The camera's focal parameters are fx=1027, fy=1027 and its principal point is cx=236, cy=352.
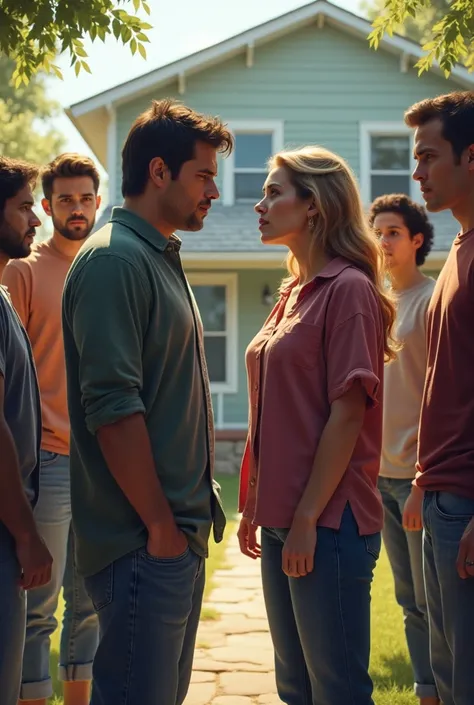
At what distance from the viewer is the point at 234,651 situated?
235 inches

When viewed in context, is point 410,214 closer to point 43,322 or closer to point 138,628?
point 43,322

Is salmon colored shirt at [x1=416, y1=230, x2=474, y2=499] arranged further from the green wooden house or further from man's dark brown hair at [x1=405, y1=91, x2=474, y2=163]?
the green wooden house

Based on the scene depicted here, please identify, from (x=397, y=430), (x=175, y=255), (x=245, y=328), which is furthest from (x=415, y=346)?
(x=245, y=328)

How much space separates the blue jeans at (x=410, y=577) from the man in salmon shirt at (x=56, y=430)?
141 cm

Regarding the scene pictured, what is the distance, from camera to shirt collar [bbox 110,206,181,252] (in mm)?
3010

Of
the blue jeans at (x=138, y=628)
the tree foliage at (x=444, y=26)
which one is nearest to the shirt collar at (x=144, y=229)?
the blue jeans at (x=138, y=628)

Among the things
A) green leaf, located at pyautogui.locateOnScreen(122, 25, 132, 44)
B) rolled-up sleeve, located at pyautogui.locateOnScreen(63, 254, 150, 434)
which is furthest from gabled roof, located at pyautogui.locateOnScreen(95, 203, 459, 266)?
rolled-up sleeve, located at pyautogui.locateOnScreen(63, 254, 150, 434)

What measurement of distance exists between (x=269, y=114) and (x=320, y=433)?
48.1ft

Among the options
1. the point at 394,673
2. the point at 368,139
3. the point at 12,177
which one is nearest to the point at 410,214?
the point at 12,177

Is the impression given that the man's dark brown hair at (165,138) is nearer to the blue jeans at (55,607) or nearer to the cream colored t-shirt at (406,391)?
the blue jeans at (55,607)

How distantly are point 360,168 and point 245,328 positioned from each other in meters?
3.33

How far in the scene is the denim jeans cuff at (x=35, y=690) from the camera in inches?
168

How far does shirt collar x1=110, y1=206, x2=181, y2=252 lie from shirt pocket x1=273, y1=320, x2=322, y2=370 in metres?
0.51

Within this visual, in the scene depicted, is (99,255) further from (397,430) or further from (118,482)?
(397,430)
